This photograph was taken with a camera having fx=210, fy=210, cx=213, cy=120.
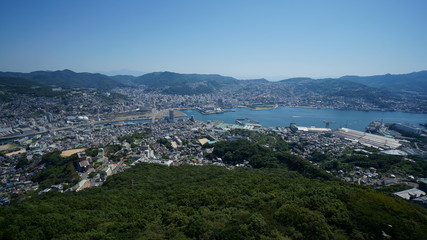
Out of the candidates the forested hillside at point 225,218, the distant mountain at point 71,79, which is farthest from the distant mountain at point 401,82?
the distant mountain at point 71,79

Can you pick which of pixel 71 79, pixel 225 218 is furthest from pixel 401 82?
pixel 71 79

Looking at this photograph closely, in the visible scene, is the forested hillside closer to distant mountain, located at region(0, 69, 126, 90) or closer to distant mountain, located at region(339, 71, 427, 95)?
distant mountain, located at region(0, 69, 126, 90)

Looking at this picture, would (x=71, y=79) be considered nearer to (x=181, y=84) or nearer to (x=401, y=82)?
(x=181, y=84)

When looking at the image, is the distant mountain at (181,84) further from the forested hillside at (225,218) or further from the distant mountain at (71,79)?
the forested hillside at (225,218)

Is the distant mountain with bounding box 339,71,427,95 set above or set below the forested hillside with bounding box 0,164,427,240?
above

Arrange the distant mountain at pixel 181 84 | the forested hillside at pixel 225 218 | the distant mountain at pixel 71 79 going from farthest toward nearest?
the distant mountain at pixel 181 84 → the distant mountain at pixel 71 79 → the forested hillside at pixel 225 218

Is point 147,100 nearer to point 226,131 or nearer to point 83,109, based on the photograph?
point 83,109

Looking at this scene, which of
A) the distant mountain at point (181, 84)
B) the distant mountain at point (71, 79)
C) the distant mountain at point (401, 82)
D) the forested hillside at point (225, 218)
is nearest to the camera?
the forested hillside at point (225, 218)

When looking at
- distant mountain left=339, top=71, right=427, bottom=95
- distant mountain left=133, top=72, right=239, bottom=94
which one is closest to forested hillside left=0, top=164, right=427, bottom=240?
distant mountain left=133, top=72, right=239, bottom=94
